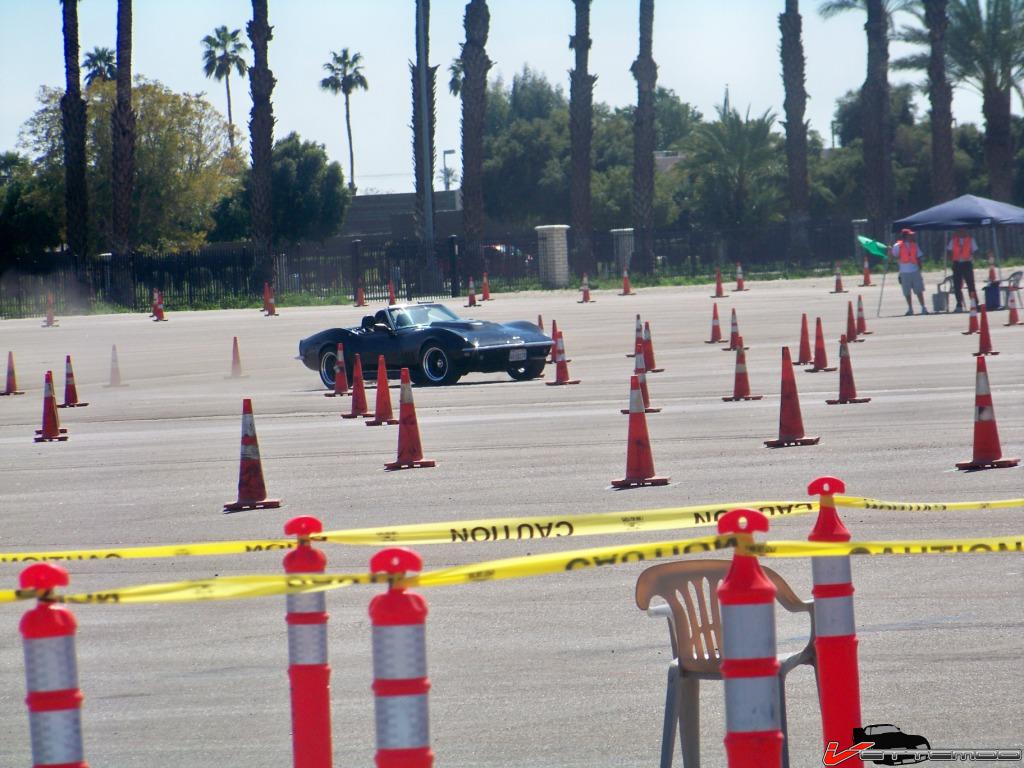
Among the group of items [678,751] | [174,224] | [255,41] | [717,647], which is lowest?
[678,751]

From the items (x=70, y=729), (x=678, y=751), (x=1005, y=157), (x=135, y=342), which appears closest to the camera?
(x=70, y=729)

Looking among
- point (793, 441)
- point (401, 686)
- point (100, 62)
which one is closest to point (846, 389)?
point (793, 441)

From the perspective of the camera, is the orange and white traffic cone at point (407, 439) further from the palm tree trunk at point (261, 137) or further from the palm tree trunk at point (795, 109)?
the palm tree trunk at point (795, 109)

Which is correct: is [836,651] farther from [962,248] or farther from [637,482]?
[962,248]

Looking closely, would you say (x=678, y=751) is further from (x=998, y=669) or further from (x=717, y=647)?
(x=998, y=669)

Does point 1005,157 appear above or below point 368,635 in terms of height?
above

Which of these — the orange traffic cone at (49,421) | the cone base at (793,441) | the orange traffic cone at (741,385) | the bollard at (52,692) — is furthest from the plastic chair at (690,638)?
the orange traffic cone at (49,421)

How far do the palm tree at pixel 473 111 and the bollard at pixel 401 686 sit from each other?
5066 cm

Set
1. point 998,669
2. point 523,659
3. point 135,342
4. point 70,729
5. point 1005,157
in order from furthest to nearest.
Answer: point 1005,157 → point 135,342 → point 523,659 → point 998,669 → point 70,729

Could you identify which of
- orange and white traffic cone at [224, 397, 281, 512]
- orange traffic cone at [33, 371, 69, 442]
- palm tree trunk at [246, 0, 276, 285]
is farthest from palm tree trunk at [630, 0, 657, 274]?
orange and white traffic cone at [224, 397, 281, 512]

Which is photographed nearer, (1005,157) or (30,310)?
(30,310)

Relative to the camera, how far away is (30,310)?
Result: 4972cm

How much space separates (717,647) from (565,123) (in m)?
87.2

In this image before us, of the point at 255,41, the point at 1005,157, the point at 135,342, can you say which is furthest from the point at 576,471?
the point at 1005,157
